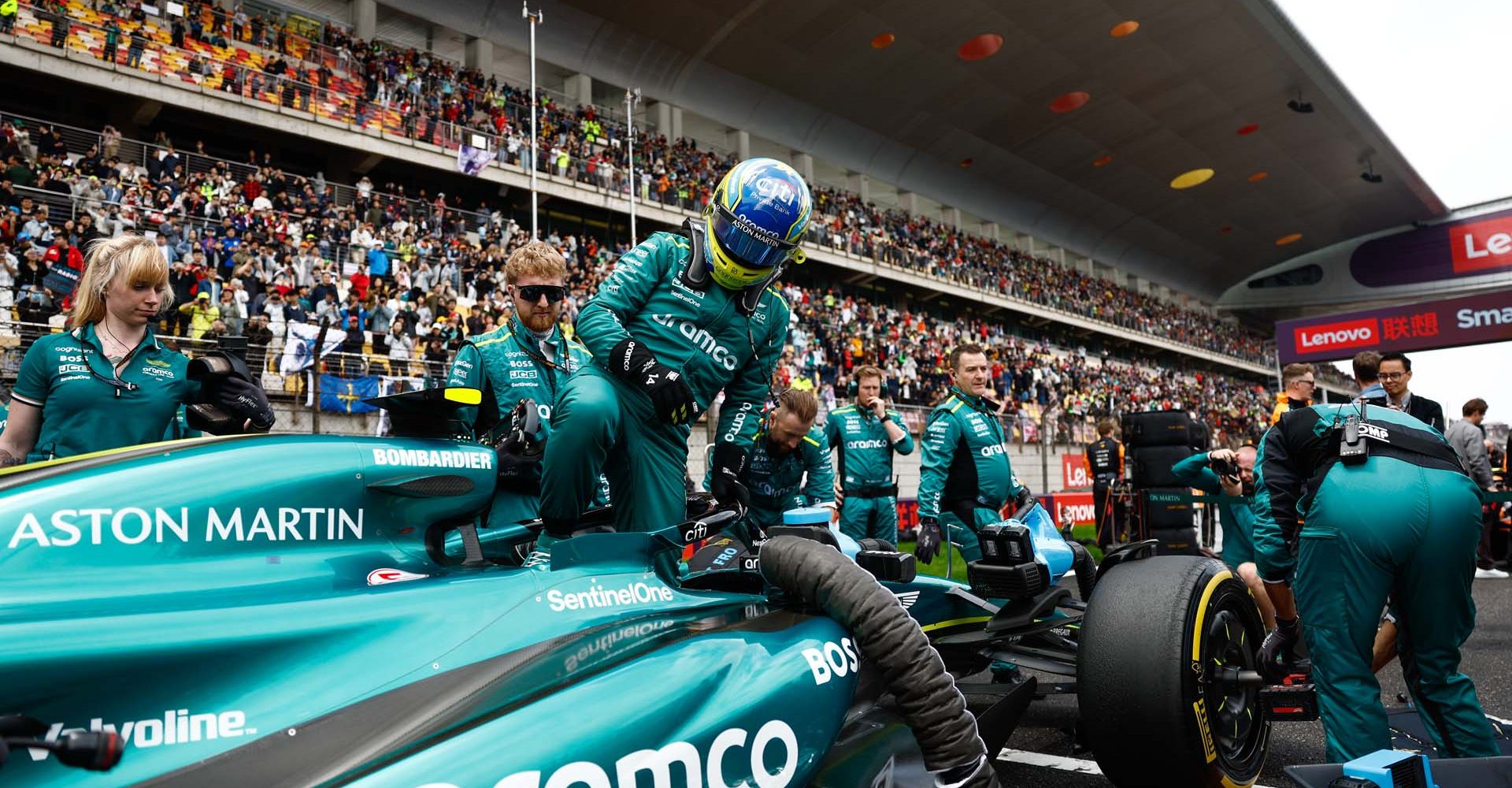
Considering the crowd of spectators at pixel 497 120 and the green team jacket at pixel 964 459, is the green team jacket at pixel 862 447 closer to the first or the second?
the green team jacket at pixel 964 459

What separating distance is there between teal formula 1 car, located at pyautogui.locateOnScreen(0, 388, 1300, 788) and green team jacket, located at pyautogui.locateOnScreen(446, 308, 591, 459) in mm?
1791

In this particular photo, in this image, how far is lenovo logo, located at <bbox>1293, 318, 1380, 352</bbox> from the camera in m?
16.9

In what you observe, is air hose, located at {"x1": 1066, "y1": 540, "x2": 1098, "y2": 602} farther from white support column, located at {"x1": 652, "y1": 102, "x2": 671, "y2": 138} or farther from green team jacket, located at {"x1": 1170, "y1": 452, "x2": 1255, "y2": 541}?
white support column, located at {"x1": 652, "y1": 102, "x2": 671, "y2": 138}

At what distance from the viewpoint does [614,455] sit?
10.4 ft

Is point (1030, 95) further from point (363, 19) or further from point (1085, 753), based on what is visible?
point (1085, 753)

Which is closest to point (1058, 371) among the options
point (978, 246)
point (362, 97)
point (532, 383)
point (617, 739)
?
point (978, 246)

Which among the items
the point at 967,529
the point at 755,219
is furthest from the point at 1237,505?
the point at 755,219

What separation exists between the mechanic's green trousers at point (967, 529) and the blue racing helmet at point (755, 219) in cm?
327

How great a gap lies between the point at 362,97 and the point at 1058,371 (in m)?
24.7

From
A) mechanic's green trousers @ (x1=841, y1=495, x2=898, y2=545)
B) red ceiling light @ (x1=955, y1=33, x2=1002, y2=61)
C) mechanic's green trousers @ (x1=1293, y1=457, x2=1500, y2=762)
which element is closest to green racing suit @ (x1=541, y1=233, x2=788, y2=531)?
mechanic's green trousers @ (x1=1293, y1=457, x2=1500, y2=762)

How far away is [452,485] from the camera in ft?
7.26

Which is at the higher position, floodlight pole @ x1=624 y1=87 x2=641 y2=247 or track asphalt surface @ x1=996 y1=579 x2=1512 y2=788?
floodlight pole @ x1=624 y1=87 x2=641 y2=247

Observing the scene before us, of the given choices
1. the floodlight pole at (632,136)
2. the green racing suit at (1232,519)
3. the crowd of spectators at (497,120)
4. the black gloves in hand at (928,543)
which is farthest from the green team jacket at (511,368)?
the floodlight pole at (632,136)

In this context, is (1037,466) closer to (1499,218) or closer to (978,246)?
(978,246)
